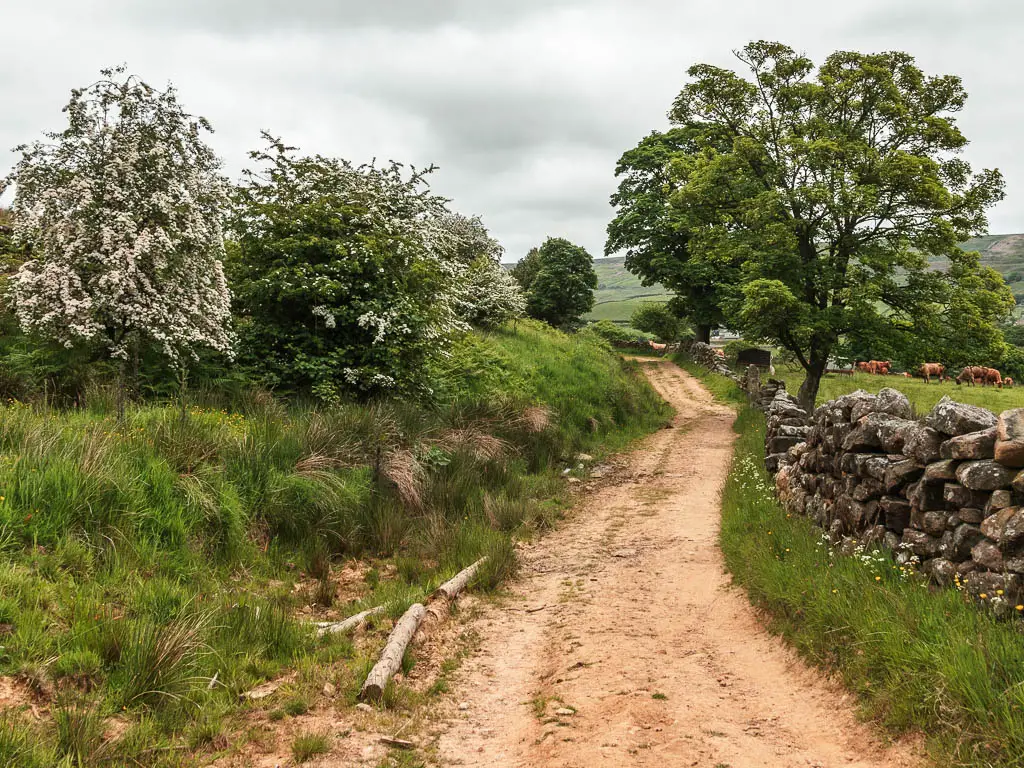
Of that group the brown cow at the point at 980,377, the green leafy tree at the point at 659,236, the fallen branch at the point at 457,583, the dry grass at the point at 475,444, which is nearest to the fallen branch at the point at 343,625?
the fallen branch at the point at 457,583

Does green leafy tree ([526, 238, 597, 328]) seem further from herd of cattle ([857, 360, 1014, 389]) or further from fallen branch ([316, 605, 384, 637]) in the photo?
fallen branch ([316, 605, 384, 637])

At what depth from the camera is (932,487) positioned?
5.51 meters

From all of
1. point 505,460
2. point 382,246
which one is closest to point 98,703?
point 505,460

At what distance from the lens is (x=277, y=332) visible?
12688 mm

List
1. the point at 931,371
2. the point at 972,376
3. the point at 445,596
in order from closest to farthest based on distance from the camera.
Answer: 1. the point at 445,596
2. the point at 972,376
3. the point at 931,371

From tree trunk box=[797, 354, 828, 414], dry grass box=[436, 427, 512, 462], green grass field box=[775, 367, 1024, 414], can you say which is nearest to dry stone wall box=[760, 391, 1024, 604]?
dry grass box=[436, 427, 512, 462]

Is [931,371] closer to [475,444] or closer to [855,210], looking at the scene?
[855,210]

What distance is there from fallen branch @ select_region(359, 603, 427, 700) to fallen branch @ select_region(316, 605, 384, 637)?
1.26 feet

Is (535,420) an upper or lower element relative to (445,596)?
upper

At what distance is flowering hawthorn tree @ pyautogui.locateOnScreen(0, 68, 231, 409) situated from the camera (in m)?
9.12

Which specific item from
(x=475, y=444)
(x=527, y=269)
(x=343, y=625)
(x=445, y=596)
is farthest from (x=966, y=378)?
(x=343, y=625)

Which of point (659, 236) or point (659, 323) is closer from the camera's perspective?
point (659, 236)

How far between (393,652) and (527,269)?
47138 millimetres

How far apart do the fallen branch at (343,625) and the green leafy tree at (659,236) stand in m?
31.5
